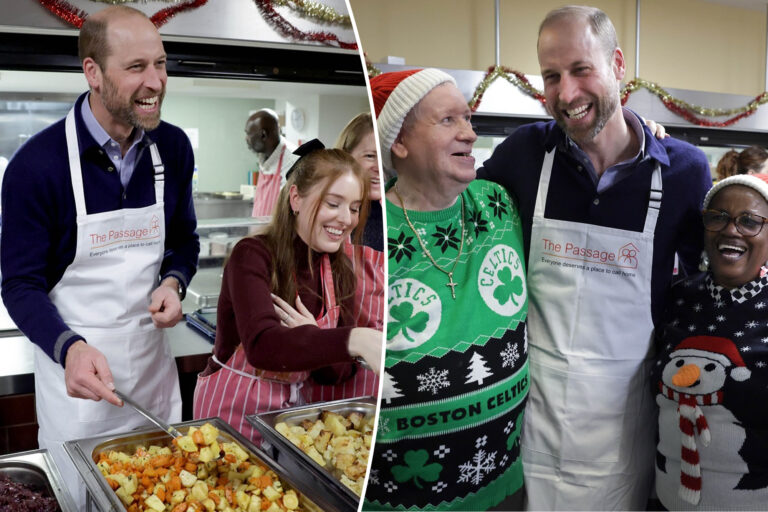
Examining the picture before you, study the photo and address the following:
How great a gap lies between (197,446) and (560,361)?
0.53 m

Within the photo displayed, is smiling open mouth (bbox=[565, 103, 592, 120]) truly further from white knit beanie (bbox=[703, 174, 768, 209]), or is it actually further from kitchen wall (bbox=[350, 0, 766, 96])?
white knit beanie (bbox=[703, 174, 768, 209])

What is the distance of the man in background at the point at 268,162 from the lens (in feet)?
1.19

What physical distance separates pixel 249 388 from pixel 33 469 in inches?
4.8

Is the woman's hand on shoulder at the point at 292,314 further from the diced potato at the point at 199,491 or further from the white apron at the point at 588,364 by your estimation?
the white apron at the point at 588,364

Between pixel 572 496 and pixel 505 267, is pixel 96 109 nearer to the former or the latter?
pixel 505 267

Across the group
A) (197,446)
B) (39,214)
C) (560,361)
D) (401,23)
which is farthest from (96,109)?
(560,361)

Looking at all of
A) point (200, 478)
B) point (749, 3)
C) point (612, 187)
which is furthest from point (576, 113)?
point (200, 478)

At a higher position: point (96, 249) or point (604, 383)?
point (96, 249)

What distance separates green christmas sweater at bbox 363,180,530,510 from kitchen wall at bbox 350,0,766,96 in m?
0.16

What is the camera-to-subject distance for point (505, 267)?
729mm

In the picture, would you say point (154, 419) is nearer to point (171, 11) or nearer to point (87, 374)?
point (87, 374)

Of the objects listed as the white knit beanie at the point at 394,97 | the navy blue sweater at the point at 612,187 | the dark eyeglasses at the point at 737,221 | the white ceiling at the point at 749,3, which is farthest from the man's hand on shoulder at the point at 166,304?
the white ceiling at the point at 749,3

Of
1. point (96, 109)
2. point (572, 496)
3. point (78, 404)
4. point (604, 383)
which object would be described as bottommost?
point (572, 496)

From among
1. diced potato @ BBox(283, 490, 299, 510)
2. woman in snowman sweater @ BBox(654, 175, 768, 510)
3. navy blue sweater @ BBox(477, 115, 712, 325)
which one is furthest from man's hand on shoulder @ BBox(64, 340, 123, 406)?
woman in snowman sweater @ BBox(654, 175, 768, 510)
